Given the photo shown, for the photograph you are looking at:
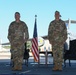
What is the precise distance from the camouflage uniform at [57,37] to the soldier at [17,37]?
34.1 inches

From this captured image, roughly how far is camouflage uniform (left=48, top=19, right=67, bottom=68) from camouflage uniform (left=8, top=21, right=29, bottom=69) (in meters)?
0.87

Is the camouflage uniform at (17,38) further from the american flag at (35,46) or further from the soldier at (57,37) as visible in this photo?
the american flag at (35,46)

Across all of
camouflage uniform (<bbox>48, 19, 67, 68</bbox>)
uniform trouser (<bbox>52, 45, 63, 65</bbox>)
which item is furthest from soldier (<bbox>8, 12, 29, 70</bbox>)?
uniform trouser (<bbox>52, 45, 63, 65</bbox>)

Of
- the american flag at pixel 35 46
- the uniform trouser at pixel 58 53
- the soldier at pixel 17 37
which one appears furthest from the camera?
the american flag at pixel 35 46

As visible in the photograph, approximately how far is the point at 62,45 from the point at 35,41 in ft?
9.41

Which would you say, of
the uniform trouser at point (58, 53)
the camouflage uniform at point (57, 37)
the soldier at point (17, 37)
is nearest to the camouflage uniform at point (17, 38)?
the soldier at point (17, 37)

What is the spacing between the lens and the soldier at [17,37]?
39.3 ft

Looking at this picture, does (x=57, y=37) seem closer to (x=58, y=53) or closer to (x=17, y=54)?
(x=58, y=53)

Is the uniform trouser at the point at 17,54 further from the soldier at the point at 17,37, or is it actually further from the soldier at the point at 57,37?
the soldier at the point at 57,37

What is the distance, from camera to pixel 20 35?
12.0m

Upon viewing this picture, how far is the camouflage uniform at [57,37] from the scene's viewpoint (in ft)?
39.4

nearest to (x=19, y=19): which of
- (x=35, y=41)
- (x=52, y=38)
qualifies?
(x=52, y=38)

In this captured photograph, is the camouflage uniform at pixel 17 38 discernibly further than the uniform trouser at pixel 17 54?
No

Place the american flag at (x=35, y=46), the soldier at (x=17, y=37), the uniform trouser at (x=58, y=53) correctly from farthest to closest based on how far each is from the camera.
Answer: the american flag at (x=35, y=46)
the uniform trouser at (x=58, y=53)
the soldier at (x=17, y=37)
